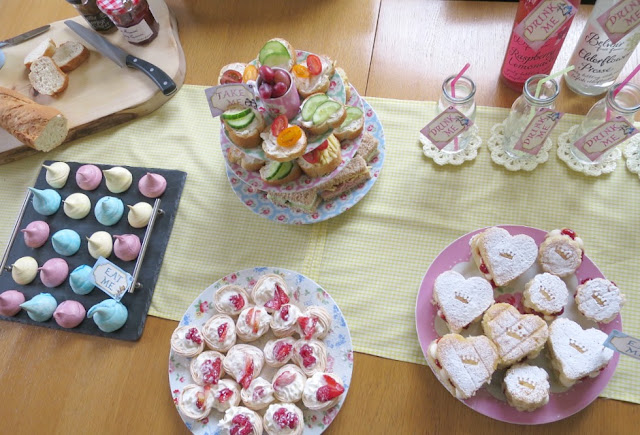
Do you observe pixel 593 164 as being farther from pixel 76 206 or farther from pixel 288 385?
pixel 76 206

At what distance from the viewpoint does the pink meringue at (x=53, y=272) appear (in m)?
1.32

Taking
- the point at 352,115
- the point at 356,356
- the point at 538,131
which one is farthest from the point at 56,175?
the point at 538,131

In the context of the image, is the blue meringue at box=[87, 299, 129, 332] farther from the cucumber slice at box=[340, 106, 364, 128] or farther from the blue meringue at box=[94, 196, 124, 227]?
the cucumber slice at box=[340, 106, 364, 128]

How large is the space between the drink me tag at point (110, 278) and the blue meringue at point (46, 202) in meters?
0.33

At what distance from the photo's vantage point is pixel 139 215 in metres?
1.36

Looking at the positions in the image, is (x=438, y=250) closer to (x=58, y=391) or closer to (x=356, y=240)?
(x=356, y=240)

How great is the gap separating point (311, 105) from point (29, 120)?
0.99 meters

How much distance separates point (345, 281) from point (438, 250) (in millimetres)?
269

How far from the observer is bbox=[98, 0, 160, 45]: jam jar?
4.93 feet

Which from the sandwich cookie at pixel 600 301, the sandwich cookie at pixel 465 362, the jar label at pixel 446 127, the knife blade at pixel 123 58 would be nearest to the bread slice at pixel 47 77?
the knife blade at pixel 123 58

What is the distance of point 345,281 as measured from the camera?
1.27 meters

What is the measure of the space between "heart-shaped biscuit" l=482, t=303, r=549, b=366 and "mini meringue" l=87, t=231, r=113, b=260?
3.44ft

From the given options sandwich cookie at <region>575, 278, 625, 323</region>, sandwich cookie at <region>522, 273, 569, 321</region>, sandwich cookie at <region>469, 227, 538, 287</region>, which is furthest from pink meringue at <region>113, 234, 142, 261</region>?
sandwich cookie at <region>575, 278, 625, 323</region>

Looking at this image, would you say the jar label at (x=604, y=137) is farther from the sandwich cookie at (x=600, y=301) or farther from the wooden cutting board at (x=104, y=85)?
the wooden cutting board at (x=104, y=85)
